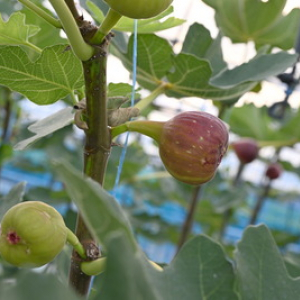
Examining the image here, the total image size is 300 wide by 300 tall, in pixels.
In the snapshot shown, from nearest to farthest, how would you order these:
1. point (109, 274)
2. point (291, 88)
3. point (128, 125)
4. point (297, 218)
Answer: point (109, 274) → point (128, 125) → point (291, 88) → point (297, 218)

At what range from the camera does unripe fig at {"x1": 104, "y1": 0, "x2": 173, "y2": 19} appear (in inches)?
22.3

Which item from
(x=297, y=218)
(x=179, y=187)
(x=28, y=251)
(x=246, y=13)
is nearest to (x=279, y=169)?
(x=179, y=187)

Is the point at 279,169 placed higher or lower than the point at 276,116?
lower

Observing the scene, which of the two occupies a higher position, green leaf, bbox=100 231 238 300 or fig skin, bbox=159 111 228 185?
fig skin, bbox=159 111 228 185

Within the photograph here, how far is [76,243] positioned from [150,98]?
0.30 metres

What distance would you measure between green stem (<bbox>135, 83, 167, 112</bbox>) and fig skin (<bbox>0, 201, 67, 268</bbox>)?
0.23 m

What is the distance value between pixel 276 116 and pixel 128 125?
1018 millimetres

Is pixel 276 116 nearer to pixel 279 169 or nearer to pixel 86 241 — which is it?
pixel 279 169

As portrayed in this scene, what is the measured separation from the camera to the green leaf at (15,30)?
0.71 m

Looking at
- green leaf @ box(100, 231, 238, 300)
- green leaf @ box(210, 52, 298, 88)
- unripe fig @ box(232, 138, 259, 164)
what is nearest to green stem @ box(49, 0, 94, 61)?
green leaf @ box(100, 231, 238, 300)

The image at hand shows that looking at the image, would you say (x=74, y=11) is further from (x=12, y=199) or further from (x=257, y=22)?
(x=257, y=22)

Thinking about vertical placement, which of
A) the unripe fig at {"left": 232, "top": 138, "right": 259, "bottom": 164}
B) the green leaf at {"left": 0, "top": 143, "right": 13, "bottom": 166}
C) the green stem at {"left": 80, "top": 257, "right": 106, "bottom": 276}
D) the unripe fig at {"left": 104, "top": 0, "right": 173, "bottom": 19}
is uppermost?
the unripe fig at {"left": 104, "top": 0, "right": 173, "bottom": 19}

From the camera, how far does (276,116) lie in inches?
64.8

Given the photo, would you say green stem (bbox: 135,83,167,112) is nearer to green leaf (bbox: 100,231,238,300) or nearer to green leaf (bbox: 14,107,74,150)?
green leaf (bbox: 14,107,74,150)
